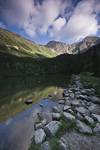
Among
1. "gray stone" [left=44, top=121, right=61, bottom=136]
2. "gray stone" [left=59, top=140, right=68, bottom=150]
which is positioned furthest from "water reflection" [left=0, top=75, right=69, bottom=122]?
"gray stone" [left=59, top=140, right=68, bottom=150]

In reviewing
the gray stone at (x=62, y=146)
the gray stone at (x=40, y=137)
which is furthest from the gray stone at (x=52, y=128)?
the gray stone at (x=62, y=146)

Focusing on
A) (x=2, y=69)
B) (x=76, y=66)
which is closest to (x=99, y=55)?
(x=76, y=66)

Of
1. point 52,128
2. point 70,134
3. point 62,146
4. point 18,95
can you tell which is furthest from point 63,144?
point 18,95

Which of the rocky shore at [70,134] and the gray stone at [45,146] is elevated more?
the rocky shore at [70,134]

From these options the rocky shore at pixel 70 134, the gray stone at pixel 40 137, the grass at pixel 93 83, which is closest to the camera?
the rocky shore at pixel 70 134

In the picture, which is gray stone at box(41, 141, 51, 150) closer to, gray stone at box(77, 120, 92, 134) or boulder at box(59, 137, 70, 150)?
boulder at box(59, 137, 70, 150)

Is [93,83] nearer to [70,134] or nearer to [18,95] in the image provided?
[18,95]

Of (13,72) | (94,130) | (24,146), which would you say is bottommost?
(24,146)

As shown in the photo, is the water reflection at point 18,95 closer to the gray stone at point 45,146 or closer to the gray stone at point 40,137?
the gray stone at point 40,137

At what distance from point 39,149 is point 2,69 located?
109733 mm

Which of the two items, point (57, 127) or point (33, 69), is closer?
point (57, 127)

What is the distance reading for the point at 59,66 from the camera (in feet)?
449

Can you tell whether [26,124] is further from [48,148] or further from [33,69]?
[33,69]

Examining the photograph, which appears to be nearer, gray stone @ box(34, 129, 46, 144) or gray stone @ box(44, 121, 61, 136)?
gray stone @ box(34, 129, 46, 144)
